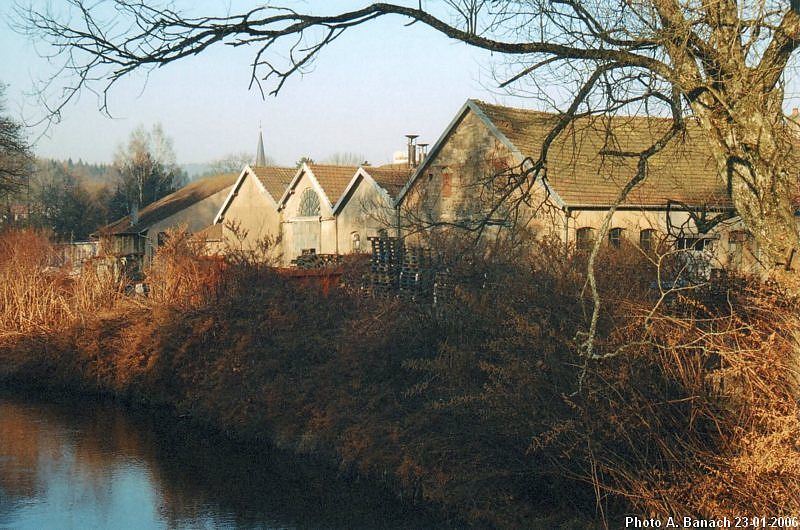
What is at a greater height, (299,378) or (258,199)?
(258,199)

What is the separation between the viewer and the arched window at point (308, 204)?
36.9m

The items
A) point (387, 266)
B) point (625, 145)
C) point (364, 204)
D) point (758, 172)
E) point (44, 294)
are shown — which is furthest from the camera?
point (364, 204)

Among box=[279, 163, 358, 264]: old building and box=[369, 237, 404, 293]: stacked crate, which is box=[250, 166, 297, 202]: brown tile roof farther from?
box=[369, 237, 404, 293]: stacked crate

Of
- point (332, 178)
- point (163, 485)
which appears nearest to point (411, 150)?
point (332, 178)

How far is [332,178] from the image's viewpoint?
37.3 metres

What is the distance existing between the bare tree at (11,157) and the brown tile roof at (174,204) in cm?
996

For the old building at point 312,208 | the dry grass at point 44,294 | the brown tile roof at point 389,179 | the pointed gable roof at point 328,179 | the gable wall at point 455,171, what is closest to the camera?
the dry grass at point 44,294

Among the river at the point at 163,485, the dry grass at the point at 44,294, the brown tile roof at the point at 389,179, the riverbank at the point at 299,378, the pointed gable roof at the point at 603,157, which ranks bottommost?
the river at the point at 163,485

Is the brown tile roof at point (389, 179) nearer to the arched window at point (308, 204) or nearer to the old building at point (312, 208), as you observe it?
the old building at point (312, 208)

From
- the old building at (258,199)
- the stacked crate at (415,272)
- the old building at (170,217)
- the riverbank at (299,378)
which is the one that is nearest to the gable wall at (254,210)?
the old building at (258,199)

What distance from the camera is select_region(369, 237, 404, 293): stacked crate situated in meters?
17.7

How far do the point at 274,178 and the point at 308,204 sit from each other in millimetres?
4925

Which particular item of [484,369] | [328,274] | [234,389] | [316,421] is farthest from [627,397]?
[328,274]

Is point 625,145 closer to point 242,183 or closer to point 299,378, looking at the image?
point 299,378
